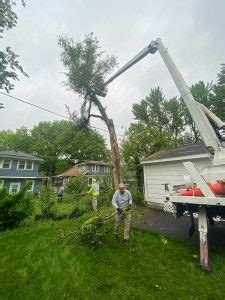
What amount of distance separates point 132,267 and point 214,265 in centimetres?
205

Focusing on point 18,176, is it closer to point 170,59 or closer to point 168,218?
point 168,218

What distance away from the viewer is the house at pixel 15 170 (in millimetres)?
25609

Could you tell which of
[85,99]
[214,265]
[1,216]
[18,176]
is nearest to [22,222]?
[1,216]

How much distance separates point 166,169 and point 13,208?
8.68 m

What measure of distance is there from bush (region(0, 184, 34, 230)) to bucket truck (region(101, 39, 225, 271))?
5.88 m

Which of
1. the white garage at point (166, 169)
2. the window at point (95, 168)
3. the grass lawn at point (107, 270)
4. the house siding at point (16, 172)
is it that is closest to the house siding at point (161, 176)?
the white garage at point (166, 169)

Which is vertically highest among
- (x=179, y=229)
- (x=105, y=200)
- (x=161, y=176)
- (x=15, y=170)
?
(x=15, y=170)

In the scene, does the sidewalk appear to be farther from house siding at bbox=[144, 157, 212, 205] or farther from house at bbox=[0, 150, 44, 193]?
house at bbox=[0, 150, 44, 193]

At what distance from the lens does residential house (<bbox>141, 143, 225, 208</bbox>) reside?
10.4 meters

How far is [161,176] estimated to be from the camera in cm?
1217

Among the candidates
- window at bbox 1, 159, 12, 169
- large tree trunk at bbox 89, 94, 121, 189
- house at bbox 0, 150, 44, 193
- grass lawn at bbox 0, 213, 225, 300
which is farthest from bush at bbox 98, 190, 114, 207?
window at bbox 1, 159, 12, 169

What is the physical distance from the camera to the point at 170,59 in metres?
6.15

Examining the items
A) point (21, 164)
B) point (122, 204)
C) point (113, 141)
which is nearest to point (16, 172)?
point (21, 164)

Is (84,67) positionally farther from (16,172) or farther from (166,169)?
(16,172)
